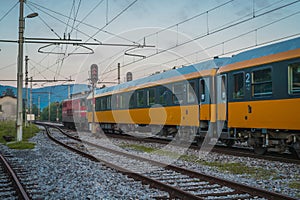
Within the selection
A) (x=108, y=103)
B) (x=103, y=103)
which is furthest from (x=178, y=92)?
(x=103, y=103)

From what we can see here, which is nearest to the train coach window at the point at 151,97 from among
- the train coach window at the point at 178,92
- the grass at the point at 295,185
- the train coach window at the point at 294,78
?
the train coach window at the point at 178,92

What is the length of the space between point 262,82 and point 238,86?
4.18 ft

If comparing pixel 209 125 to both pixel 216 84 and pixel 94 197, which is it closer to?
pixel 216 84

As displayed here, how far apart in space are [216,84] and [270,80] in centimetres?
331

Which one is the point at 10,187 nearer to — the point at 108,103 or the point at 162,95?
the point at 162,95

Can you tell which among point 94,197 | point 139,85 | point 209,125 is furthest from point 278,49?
point 139,85

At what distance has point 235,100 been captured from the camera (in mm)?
14320

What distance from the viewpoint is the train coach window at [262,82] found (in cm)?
1267

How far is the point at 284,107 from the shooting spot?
12.0 m

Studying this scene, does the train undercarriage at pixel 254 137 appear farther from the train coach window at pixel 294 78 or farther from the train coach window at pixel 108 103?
the train coach window at pixel 108 103

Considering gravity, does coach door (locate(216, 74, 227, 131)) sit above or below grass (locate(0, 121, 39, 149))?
above

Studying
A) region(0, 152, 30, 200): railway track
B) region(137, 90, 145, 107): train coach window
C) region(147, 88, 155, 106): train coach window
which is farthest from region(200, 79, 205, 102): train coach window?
region(0, 152, 30, 200): railway track

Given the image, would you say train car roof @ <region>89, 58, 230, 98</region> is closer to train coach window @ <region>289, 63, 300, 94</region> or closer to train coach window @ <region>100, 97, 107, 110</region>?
train coach window @ <region>289, 63, 300, 94</region>

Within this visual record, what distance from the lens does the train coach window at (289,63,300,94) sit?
37.9ft
